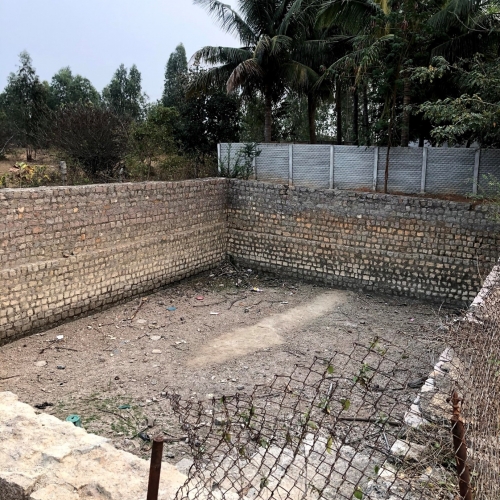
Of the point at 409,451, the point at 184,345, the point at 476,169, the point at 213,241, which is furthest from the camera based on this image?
the point at 213,241

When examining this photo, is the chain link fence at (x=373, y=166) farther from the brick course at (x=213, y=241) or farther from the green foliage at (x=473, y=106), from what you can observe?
the brick course at (x=213, y=241)

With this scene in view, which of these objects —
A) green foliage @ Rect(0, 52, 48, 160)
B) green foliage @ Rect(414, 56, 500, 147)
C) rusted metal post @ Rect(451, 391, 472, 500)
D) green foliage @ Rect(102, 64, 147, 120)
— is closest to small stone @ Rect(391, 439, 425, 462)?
rusted metal post @ Rect(451, 391, 472, 500)

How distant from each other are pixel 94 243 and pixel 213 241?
11.8 feet

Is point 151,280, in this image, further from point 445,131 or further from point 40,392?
point 445,131

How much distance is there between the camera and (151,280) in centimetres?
1041

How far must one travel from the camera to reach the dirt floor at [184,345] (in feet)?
19.4

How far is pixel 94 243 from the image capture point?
9062 mm

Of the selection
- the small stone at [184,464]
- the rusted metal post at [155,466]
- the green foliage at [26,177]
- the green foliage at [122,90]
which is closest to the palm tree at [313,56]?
the green foliage at [26,177]

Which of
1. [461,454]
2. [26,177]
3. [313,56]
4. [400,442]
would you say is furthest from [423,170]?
[461,454]

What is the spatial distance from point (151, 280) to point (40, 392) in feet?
14.3

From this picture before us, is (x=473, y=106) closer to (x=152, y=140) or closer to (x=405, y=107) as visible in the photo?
(x=405, y=107)

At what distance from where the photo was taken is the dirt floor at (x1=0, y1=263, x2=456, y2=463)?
592 cm

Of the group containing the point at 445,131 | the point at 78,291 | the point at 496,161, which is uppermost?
the point at 445,131

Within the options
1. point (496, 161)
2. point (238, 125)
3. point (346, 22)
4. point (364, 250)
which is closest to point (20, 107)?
point (238, 125)
